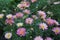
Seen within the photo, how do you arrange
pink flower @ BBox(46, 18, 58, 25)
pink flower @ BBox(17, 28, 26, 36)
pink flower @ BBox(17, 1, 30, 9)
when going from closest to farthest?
1. pink flower @ BBox(17, 28, 26, 36)
2. pink flower @ BBox(46, 18, 58, 25)
3. pink flower @ BBox(17, 1, 30, 9)

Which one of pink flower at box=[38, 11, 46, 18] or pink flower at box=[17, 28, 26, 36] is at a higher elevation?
pink flower at box=[38, 11, 46, 18]

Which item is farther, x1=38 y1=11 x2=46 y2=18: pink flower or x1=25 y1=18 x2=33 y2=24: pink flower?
x1=38 y1=11 x2=46 y2=18: pink flower

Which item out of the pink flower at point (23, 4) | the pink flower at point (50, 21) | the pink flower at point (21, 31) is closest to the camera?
the pink flower at point (21, 31)

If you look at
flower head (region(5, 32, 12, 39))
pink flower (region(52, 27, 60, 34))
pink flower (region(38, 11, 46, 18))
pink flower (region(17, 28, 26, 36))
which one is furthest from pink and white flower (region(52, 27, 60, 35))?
flower head (region(5, 32, 12, 39))

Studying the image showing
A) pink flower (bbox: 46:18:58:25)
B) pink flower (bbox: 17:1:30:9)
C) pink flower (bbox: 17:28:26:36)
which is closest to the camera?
pink flower (bbox: 17:28:26:36)

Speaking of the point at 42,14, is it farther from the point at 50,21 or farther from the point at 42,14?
the point at 50,21

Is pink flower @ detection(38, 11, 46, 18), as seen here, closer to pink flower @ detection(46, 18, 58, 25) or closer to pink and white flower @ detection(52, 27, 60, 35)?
pink flower @ detection(46, 18, 58, 25)

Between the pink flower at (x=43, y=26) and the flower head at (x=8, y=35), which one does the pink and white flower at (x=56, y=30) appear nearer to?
the pink flower at (x=43, y=26)

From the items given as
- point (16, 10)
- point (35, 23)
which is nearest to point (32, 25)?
point (35, 23)

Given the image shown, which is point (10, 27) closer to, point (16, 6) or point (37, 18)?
point (37, 18)

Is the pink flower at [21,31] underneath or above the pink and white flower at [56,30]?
above

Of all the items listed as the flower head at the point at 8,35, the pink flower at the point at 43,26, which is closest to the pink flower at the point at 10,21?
the flower head at the point at 8,35
